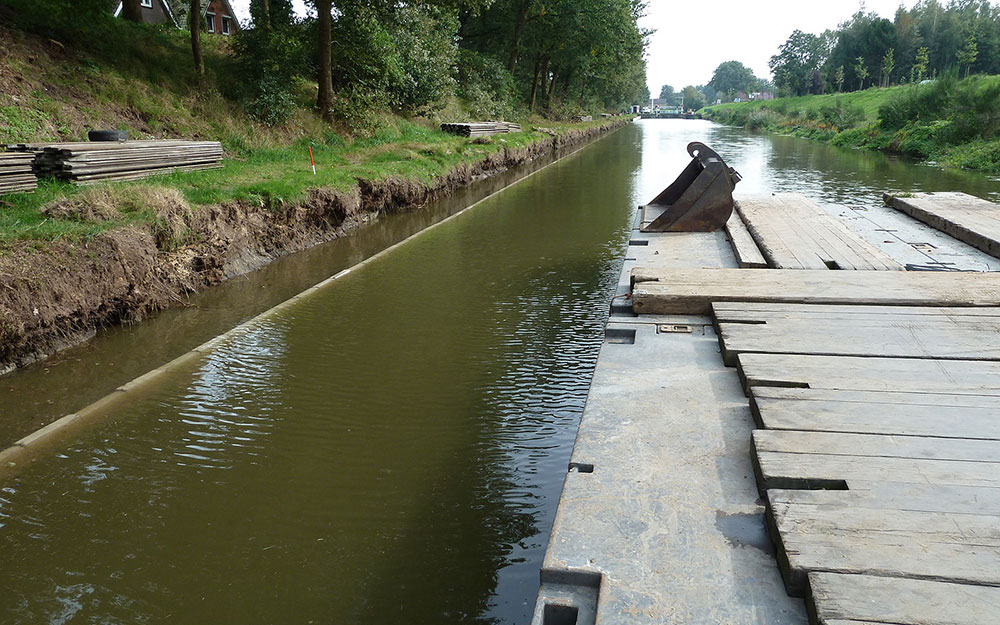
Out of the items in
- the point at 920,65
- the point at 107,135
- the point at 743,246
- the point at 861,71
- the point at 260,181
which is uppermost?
the point at 861,71

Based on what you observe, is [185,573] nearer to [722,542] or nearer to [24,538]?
[24,538]

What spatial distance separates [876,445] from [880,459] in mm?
125

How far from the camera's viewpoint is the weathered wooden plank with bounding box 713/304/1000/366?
11.9 feet

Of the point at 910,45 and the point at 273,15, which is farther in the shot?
the point at 910,45

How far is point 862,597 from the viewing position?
185 cm

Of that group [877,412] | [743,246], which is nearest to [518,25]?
[743,246]

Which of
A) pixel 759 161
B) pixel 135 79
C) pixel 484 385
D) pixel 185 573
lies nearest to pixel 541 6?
pixel 759 161

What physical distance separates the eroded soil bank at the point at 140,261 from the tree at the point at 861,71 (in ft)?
253

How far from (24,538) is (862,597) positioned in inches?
147

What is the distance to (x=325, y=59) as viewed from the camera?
1730 cm

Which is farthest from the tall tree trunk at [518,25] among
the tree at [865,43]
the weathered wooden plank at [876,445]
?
the tree at [865,43]

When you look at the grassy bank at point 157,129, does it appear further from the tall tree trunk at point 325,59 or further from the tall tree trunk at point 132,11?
the tall tree trunk at point 132,11

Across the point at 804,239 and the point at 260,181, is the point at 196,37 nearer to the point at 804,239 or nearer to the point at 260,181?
the point at 260,181

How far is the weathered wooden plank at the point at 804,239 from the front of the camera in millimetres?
5672
